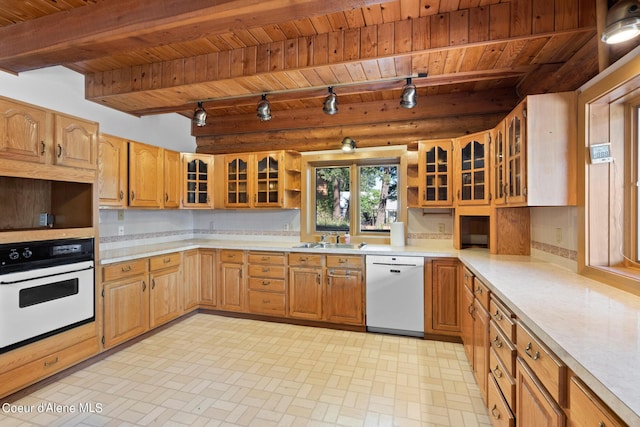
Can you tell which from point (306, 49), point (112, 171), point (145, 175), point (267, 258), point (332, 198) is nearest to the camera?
point (306, 49)

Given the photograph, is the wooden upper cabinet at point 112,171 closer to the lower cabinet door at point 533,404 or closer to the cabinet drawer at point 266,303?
the cabinet drawer at point 266,303

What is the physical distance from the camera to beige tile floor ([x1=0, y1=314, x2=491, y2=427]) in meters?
1.94

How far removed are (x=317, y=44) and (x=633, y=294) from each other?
8.35 feet

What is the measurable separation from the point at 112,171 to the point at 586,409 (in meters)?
3.76

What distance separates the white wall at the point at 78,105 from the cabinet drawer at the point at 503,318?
3983 mm

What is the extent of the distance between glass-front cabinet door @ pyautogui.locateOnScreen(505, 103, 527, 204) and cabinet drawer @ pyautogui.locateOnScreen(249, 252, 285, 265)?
7.79 ft

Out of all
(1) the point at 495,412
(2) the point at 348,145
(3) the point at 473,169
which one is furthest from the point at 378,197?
(1) the point at 495,412

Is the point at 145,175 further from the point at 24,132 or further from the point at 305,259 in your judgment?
the point at 305,259

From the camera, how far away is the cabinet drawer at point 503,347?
57.6 inches

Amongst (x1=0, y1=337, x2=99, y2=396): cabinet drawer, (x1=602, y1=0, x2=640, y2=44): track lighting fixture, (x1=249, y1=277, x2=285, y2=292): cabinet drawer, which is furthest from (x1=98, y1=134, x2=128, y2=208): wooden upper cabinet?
(x1=602, y1=0, x2=640, y2=44): track lighting fixture

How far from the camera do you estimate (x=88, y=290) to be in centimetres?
254

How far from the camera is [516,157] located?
7.46 ft

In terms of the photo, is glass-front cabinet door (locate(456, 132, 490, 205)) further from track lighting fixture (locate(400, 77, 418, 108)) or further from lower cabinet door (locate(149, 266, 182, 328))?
lower cabinet door (locate(149, 266, 182, 328))

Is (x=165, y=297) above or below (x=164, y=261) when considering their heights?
below
